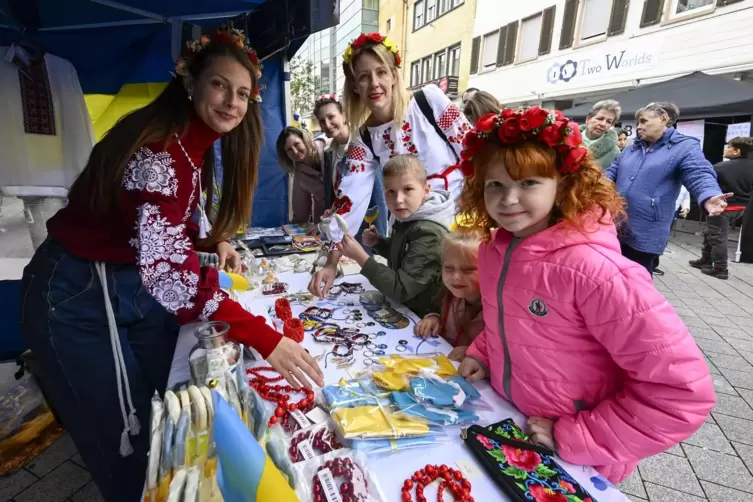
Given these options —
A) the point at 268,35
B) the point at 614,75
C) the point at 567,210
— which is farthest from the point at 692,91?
the point at 567,210

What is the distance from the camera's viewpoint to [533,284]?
90cm

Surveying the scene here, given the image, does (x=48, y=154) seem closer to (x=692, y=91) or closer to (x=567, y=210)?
(x=567, y=210)

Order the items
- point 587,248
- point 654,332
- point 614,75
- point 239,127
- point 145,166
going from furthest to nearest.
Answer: point 614,75 < point 239,127 < point 145,166 < point 587,248 < point 654,332

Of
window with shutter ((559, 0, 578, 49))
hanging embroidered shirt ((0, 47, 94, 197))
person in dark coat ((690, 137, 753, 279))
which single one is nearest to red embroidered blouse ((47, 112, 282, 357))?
hanging embroidered shirt ((0, 47, 94, 197))

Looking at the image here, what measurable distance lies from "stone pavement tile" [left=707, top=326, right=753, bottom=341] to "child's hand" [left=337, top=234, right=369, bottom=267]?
3273 millimetres

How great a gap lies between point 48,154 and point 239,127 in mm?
1648

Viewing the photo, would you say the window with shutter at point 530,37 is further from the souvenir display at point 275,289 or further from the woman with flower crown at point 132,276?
the woman with flower crown at point 132,276

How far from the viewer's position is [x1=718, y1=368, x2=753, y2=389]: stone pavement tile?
2457 mm

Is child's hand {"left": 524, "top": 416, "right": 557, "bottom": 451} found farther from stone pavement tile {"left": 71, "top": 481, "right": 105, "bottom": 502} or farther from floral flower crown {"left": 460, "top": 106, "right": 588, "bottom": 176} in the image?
stone pavement tile {"left": 71, "top": 481, "right": 105, "bottom": 502}

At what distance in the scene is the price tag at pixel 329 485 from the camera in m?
0.71

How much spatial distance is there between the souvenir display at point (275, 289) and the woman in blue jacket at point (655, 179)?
9.12 ft

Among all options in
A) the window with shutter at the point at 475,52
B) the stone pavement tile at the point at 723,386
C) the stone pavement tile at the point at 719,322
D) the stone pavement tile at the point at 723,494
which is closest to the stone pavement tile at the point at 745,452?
the stone pavement tile at the point at 723,494

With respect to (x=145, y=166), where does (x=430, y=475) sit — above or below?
below

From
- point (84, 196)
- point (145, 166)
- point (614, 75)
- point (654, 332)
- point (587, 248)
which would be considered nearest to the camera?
point (654, 332)
